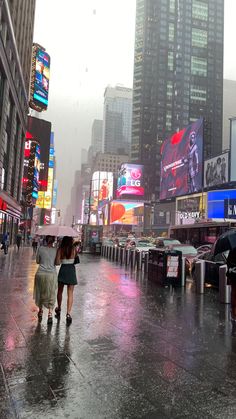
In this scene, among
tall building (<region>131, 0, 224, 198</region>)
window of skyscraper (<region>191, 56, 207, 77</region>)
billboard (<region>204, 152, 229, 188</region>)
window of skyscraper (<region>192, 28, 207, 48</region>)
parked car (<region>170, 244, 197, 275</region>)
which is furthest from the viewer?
window of skyscraper (<region>192, 28, 207, 48</region>)

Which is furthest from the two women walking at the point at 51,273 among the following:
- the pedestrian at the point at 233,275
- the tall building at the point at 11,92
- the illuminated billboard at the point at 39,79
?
the illuminated billboard at the point at 39,79

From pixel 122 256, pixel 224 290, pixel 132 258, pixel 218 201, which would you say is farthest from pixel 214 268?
pixel 218 201

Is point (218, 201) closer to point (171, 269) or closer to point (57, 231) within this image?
point (171, 269)

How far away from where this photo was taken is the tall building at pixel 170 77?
17538 cm

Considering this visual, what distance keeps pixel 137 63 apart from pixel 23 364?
624ft

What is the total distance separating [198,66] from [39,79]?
13631 centimetres

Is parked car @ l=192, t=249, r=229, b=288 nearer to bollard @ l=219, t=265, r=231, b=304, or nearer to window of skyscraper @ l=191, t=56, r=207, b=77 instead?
bollard @ l=219, t=265, r=231, b=304

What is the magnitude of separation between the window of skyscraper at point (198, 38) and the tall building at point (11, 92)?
5558 inches

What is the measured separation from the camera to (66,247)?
8.04 metres

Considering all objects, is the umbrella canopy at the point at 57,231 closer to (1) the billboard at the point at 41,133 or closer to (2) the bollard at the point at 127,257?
(2) the bollard at the point at 127,257

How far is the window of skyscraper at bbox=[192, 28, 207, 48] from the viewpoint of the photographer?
7045 inches

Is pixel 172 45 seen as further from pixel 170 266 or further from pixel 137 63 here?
pixel 170 266

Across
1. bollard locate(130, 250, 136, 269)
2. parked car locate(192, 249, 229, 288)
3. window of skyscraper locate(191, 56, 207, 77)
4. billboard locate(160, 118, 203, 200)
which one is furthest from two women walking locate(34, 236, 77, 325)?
window of skyscraper locate(191, 56, 207, 77)

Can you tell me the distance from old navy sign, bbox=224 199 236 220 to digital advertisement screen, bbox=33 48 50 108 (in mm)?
34141
